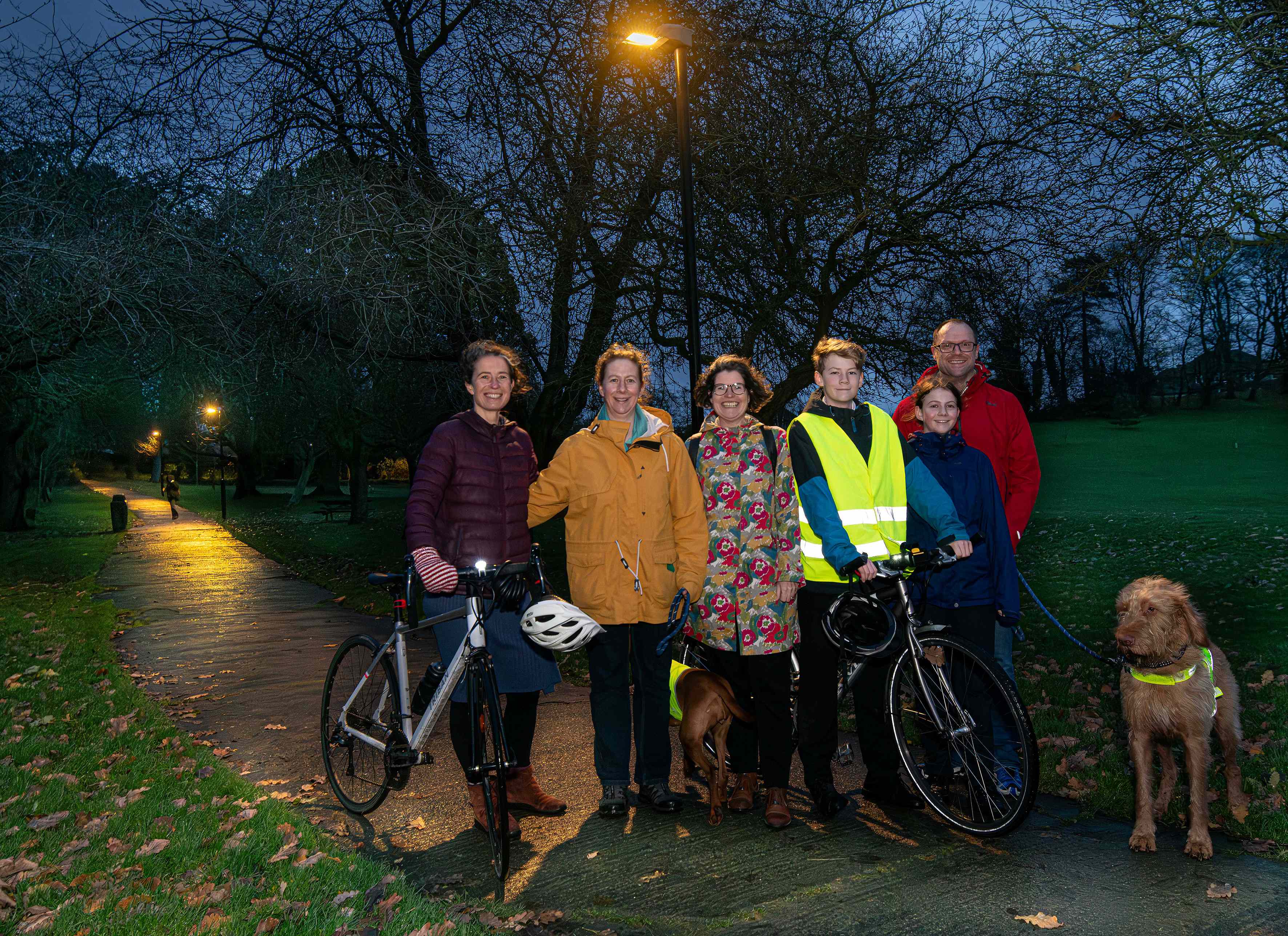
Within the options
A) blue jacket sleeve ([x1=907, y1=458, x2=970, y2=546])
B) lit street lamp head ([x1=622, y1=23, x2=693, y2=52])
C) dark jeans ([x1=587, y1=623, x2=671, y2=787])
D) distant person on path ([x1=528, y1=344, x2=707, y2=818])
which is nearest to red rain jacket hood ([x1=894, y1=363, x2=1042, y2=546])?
blue jacket sleeve ([x1=907, y1=458, x2=970, y2=546])

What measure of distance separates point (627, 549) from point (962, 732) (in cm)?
178

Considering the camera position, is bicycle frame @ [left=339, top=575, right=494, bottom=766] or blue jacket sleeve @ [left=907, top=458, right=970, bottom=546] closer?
bicycle frame @ [left=339, top=575, right=494, bottom=766]

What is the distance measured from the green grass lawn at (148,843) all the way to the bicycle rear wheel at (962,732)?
2236mm

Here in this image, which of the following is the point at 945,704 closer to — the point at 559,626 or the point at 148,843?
the point at 559,626

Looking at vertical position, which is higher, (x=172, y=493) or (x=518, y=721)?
(x=172, y=493)

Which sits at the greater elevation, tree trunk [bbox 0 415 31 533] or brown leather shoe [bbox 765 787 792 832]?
tree trunk [bbox 0 415 31 533]

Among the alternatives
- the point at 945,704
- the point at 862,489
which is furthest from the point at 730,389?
the point at 945,704

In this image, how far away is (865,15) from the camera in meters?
10.6

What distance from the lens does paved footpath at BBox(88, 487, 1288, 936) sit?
332 centimetres

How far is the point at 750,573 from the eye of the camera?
444 centimetres

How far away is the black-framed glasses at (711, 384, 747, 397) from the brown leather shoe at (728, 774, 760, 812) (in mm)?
1947

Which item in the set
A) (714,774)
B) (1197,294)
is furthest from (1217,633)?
(714,774)

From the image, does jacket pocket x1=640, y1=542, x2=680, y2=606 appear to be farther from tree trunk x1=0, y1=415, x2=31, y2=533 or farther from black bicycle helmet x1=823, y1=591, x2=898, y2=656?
tree trunk x1=0, y1=415, x2=31, y2=533

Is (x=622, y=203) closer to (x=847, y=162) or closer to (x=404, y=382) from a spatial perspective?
(x=847, y=162)
